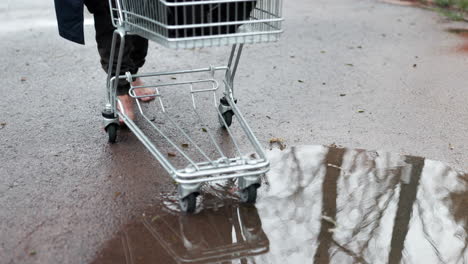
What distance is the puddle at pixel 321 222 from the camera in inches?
119

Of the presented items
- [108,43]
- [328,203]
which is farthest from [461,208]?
[108,43]

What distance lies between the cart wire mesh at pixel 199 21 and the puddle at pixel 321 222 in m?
1.02

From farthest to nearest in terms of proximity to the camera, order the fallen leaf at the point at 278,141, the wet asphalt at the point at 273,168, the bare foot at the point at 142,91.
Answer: the bare foot at the point at 142,91 → the fallen leaf at the point at 278,141 → the wet asphalt at the point at 273,168

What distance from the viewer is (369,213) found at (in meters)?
3.40

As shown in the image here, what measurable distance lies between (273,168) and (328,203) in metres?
0.55

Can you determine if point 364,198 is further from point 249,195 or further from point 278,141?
point 278,141

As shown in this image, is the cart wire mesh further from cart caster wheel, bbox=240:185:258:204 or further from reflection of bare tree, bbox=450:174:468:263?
reflection of bare tree, bbox=450:174:468:263

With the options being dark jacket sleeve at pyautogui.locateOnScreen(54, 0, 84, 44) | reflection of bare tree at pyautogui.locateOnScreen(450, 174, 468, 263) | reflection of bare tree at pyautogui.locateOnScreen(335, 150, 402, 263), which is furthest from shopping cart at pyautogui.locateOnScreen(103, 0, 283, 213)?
reflection of bare tree at pyautogui.locateOnScreen(450, 174, 468, 263)

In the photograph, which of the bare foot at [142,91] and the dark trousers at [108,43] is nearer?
the dark trousers at [108,43]

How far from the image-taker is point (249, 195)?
339cm

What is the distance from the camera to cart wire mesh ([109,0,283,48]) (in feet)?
9.85

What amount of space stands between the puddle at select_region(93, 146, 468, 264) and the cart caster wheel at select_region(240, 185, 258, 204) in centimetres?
5

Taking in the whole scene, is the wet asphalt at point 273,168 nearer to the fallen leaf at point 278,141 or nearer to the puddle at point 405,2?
the fallen leaf at point 278,141

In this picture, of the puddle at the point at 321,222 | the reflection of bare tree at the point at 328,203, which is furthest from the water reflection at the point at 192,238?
the reflection of bare tree at the point at 328,203
